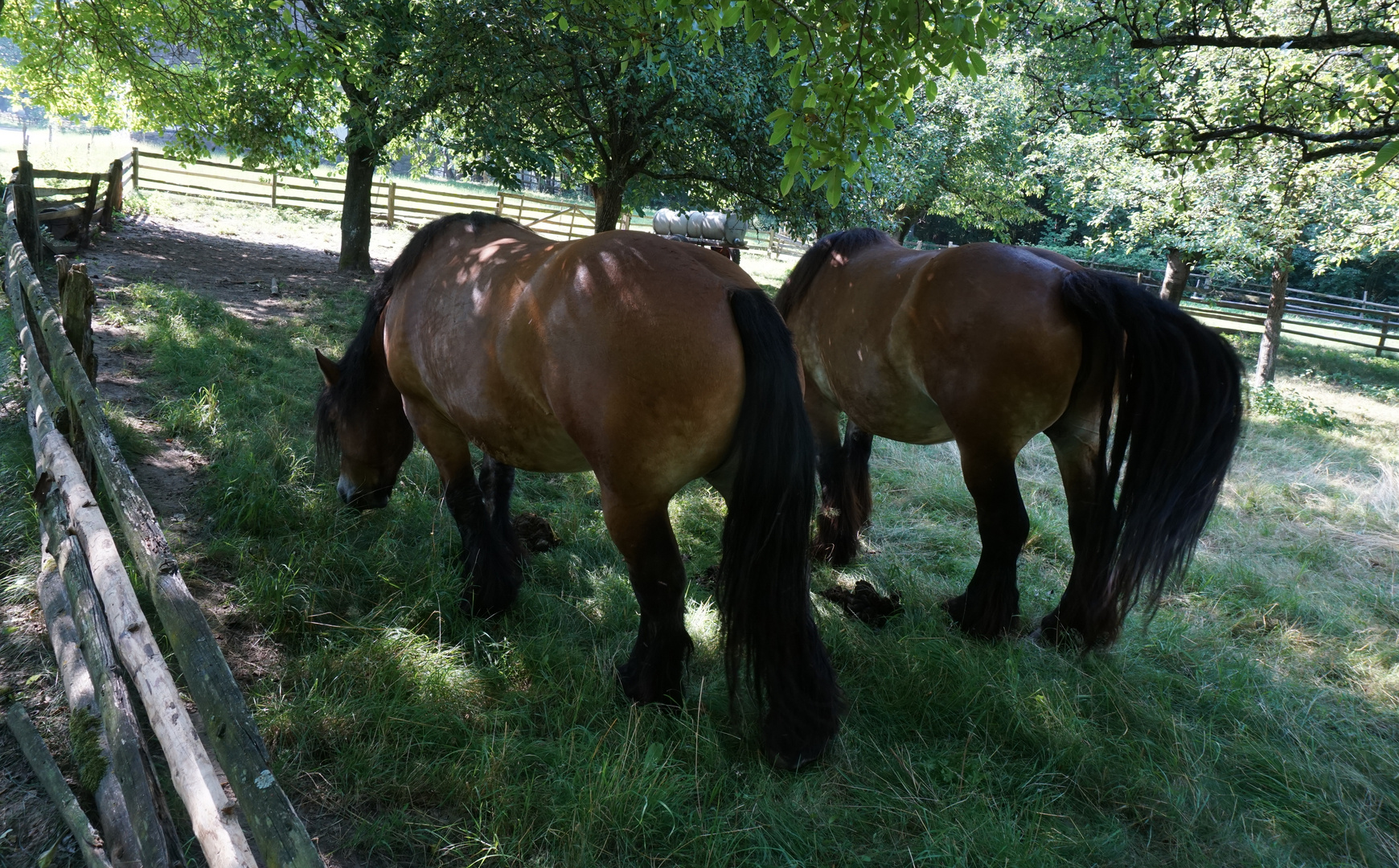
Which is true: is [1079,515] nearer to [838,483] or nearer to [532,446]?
[838,483]

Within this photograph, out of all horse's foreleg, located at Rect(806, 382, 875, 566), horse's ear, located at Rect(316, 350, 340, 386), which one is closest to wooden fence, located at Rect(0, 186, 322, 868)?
horse's ear, located at Rect(316, 350, 340, 386)

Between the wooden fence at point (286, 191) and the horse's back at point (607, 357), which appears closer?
the horse's back at point (607, 357)

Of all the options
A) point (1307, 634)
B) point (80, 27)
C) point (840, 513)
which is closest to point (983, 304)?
point (840, 513)

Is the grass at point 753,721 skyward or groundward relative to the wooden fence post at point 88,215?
groundward

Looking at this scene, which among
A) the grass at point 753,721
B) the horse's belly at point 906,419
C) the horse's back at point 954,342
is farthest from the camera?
the horse's belly at point 906,419

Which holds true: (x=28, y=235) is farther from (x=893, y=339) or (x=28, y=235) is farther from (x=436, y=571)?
(x=893, y=339)

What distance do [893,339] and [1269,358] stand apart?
12.3 metres

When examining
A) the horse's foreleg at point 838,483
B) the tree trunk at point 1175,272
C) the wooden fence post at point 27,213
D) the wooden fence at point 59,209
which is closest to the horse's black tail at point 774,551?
the horse's foreleg at point 838,483

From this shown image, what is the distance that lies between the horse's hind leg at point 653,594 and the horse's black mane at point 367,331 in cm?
179

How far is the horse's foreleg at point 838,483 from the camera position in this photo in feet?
15.1

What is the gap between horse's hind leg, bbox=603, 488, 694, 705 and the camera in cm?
271

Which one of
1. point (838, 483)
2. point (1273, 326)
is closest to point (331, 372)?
point (838, 483)

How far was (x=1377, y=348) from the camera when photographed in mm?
18859

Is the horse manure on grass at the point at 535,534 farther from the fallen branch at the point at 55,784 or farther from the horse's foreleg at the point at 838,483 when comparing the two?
the fallen branch at the point at 55,784
